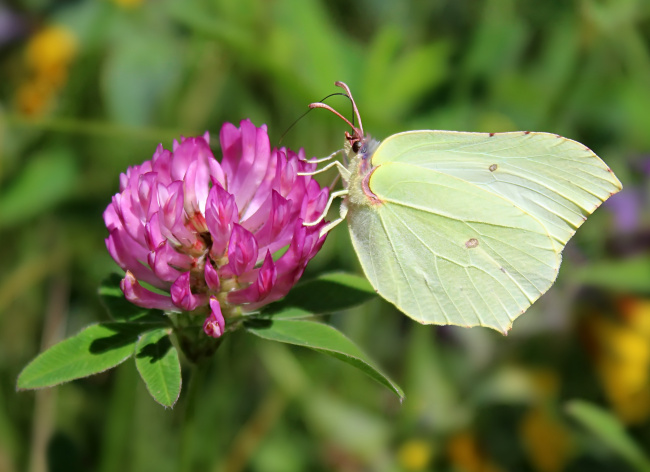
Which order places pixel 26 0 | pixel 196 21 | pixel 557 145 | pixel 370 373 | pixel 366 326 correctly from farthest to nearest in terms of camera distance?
pixel 26 0 → pixel 366 326 → pixel 196 21 → pixel 557 145 → pixel 370 373

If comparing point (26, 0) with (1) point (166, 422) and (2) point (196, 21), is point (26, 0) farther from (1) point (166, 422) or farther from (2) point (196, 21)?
(1) point (166, 422)

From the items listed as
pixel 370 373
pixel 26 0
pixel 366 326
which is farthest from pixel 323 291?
pixel 26 0

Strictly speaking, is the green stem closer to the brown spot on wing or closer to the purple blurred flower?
the purple blurred flower

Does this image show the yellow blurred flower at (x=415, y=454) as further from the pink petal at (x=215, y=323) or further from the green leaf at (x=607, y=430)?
the pink petal at (x=215, y=323)

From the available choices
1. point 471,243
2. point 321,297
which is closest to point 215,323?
point 321,297

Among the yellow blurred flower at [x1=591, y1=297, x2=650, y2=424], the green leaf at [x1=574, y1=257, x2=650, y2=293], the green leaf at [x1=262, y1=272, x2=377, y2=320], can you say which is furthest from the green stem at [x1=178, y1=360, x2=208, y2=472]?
the yellow blurred flower at [x1=591, y1=297, x2=650, y2=424]

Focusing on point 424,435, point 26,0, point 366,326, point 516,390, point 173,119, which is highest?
point 26,0
